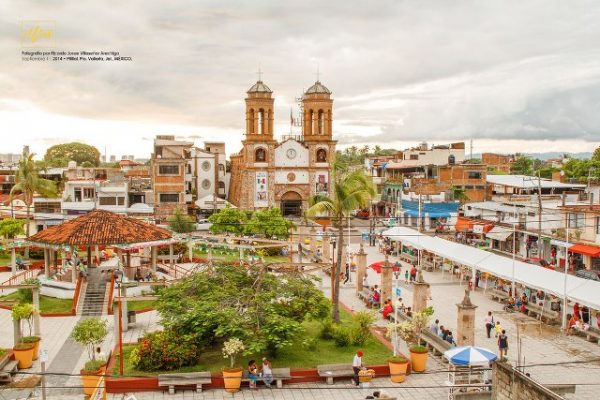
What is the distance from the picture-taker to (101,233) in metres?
28.0

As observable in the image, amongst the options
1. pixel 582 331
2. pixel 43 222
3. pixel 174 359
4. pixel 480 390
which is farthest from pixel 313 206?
pixel 43 222

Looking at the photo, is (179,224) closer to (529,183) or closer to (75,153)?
(529,183)

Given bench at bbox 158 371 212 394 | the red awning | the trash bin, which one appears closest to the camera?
bench at bbox 158 371 212 394

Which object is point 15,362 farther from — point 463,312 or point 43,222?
point 43,222

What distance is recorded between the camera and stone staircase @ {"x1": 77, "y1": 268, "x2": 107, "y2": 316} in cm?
2650

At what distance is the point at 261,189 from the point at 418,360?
44.9m

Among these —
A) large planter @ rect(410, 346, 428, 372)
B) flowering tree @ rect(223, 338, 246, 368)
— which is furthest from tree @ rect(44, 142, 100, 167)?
large planter @ rect(410, 346, 428, 372)

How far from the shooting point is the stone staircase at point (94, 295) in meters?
26.5

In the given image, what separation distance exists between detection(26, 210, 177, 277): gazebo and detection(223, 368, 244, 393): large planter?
12491 millimetres

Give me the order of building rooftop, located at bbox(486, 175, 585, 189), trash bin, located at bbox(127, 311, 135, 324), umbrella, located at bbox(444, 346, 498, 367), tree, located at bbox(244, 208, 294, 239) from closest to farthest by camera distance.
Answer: umbrella, located at bbox(444, 346, 498, 367) < trash bin, located at bbox(127, 311, 135, 324) < tree, located at bbox(244, 208, 294, 239) < building rooftop, located at bbox(486, 175, 585, 189)

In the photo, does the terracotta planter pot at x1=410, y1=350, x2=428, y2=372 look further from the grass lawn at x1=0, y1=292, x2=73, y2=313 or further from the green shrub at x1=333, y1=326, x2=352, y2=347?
the grass lawn at x1=0, y1=292, x2=73, y2=313

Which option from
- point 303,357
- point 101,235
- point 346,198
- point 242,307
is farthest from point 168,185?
point 303,357

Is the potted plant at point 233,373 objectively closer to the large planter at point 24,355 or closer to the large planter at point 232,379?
the large planter at point 232,379

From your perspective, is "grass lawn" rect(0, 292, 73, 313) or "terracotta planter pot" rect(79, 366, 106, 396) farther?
"grass lawn" rect(0, 292, 73, 313)
